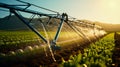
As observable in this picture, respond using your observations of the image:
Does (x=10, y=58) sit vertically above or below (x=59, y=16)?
below

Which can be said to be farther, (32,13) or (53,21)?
(53,21)

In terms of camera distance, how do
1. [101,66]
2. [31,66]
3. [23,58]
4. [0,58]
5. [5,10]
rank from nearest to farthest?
[101,66], [5,10], [31,66], [0,58], [23,58]

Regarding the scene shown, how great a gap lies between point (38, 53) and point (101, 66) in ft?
16.9

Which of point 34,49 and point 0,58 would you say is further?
point 34,49

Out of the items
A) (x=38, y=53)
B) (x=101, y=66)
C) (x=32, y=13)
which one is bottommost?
(x=38, y=53)

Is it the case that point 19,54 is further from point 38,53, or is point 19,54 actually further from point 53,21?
point 53,21

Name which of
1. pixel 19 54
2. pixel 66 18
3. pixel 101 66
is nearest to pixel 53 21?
pixel 66 18

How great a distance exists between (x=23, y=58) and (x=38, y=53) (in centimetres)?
143

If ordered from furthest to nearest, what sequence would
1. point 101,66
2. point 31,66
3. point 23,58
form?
point 23,58, point 31,66, point 101,66

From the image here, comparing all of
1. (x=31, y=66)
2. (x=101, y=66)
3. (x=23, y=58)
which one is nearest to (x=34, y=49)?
(x=23, y=58)

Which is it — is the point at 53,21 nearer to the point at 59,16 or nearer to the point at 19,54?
the point at 59,16

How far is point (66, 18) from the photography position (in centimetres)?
1281

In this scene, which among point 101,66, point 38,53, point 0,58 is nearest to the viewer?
point 101,66

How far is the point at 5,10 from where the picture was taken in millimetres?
6754
